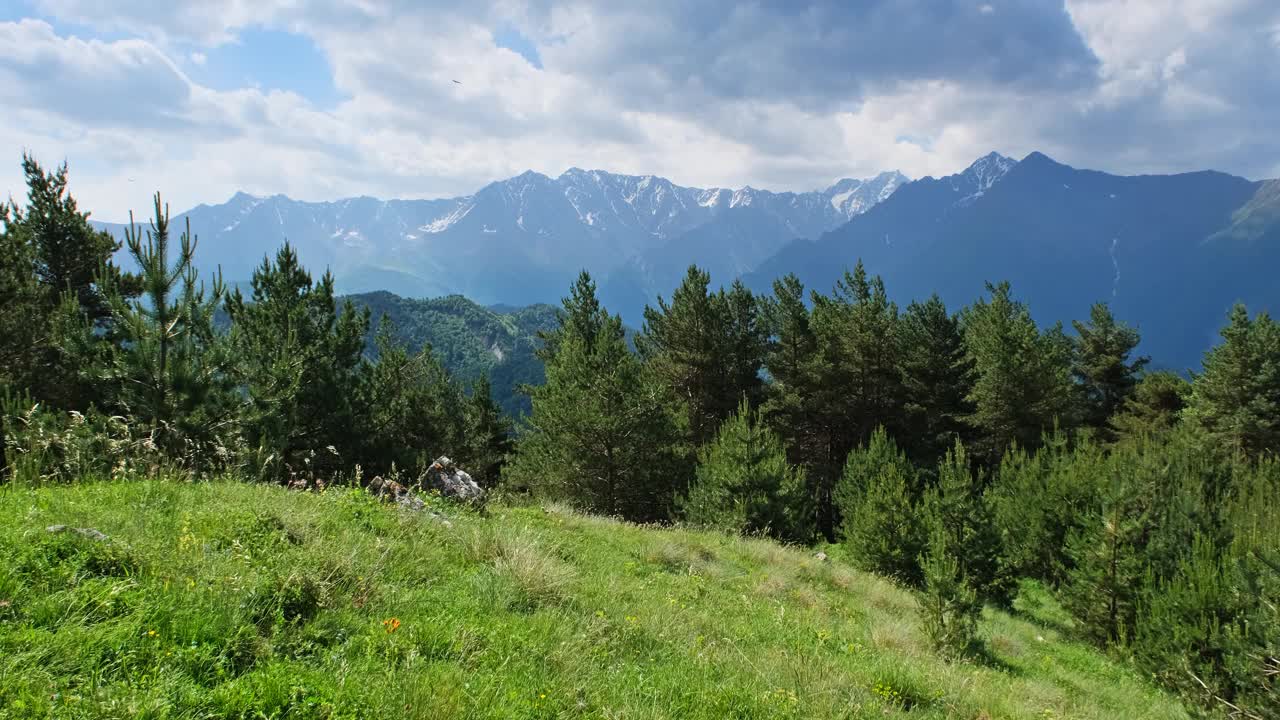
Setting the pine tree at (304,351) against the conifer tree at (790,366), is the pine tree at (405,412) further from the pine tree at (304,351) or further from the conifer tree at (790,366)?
the conifer tree at (790,366)

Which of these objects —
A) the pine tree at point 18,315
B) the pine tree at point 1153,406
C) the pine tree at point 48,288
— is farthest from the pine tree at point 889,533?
the pine tree at point 1153,406

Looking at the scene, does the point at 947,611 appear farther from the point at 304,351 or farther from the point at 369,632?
the point at 304,351

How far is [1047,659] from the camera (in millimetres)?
11750

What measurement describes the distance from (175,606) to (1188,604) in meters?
15.9

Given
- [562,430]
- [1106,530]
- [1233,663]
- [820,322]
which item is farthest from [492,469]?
[1233,663]

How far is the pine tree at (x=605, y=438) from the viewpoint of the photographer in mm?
23078

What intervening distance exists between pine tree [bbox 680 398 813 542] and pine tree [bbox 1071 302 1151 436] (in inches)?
1219

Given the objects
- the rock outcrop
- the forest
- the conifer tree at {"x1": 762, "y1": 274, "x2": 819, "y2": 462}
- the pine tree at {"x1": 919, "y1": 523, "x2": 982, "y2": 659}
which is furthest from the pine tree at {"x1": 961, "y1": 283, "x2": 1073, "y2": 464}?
the rock outcrop

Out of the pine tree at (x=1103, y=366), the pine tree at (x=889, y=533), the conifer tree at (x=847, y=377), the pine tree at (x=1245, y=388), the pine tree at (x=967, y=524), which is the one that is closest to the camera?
the pine tree at (x=967, y=524)

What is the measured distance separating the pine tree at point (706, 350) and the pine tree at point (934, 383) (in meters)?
8.51

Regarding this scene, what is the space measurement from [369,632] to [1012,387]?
3265 centimetres

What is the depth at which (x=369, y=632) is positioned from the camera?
420cm

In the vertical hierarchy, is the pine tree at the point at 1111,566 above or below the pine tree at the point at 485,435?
above

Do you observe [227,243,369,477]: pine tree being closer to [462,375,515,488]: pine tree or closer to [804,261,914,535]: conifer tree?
[462,375,515,488]: pine tree
